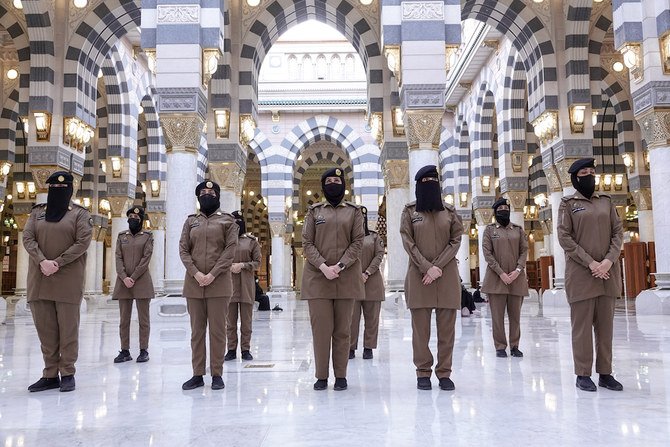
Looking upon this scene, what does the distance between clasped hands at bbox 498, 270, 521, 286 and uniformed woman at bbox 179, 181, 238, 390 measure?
2.80 m

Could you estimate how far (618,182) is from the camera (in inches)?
839

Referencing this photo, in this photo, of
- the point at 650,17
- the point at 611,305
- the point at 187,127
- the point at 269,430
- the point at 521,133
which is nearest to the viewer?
the point at 269,430

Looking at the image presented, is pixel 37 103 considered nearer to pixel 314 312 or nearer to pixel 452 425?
pixel 314 312

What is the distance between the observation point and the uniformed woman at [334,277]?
14.2 feet

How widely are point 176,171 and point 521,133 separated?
11.7 m

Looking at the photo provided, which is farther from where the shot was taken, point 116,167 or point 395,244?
point 116,167

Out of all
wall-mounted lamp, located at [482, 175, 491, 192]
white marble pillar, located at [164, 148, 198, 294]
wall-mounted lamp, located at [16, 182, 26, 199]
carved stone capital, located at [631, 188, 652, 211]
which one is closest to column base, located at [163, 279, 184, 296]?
white marble pillar, located at [164, 148, 198, 294]

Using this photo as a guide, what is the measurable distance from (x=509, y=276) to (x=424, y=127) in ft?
19.5

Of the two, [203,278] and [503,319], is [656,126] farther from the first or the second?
[203,278]

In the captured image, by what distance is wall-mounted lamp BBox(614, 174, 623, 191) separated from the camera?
69.6 ft

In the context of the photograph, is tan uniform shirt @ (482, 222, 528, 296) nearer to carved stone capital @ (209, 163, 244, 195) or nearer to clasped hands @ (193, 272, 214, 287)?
clasped hands @ (193, 272, 214, 287)

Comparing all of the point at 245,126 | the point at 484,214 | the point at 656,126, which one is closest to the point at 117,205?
the point at 245,126

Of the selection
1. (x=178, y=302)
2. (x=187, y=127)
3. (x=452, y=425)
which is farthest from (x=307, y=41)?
(x=452, y=425)

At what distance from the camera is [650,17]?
10.8 m
